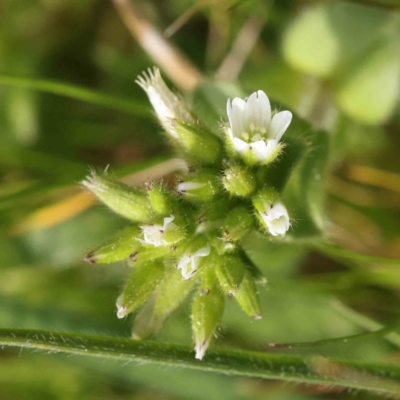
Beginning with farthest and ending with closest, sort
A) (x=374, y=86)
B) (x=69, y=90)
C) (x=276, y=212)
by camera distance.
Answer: (x=374, y=86) → (x=69, y=90) → (x=276, y=212)

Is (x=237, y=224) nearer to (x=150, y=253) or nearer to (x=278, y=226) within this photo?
(x=278, y=226)

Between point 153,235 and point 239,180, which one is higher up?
point 239,180

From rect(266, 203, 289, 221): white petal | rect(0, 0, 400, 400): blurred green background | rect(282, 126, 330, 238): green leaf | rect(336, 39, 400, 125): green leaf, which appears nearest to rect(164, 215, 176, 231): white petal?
rect(266, 203, 289, 221): white petal

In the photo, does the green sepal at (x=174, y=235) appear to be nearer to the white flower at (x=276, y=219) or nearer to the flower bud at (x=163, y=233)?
the flower bud at (x=163, y=233)

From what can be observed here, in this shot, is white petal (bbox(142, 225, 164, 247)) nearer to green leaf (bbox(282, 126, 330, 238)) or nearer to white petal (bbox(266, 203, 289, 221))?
white petal (bbox(266, 203, 289, 221))

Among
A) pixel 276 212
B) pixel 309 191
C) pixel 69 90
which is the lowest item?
pixel 276 212

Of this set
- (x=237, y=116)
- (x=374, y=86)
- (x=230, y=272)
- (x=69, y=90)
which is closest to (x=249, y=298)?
(x=230, y=272)
